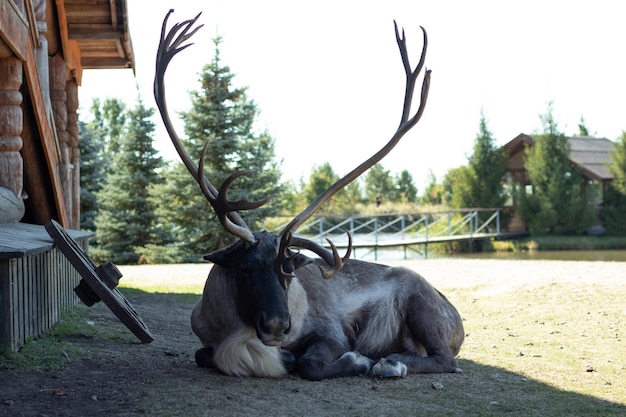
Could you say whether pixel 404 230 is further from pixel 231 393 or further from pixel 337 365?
pixel 231 393

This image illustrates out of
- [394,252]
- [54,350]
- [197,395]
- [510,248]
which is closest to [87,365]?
[54,350]

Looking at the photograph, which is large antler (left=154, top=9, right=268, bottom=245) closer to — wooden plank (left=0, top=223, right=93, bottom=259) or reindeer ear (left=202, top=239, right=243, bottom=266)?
reindeer ear (left=202, top=239, right=243, bottom=266)

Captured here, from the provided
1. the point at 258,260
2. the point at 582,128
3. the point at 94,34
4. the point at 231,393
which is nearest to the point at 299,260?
the point at 258,260

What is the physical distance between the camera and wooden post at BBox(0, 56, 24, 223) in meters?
7.64

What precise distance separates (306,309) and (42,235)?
2757mm

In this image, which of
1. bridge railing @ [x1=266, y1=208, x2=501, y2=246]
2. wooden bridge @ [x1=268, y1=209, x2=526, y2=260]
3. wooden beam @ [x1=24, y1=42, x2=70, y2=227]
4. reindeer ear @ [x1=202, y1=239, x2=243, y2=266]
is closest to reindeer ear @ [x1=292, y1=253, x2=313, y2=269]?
reindeer ear @ [x1=202, y1=239, x2=243, y2=266]

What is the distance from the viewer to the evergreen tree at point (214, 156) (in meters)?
25.8

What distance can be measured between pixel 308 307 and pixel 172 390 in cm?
149

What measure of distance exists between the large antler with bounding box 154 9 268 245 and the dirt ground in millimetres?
1048

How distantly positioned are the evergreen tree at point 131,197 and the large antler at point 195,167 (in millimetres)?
21275

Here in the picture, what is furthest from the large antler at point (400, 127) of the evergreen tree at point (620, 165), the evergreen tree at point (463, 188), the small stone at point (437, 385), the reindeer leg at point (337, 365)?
the evergreen tree at point (620, 165)

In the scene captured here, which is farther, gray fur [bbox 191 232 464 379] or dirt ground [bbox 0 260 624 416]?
gray fur [bbox 191 232 464 379]

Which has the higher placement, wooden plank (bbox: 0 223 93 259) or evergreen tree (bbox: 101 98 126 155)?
evergreen tree (bbox: 101 98 126 155)

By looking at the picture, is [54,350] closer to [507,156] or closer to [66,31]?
[66,31]
